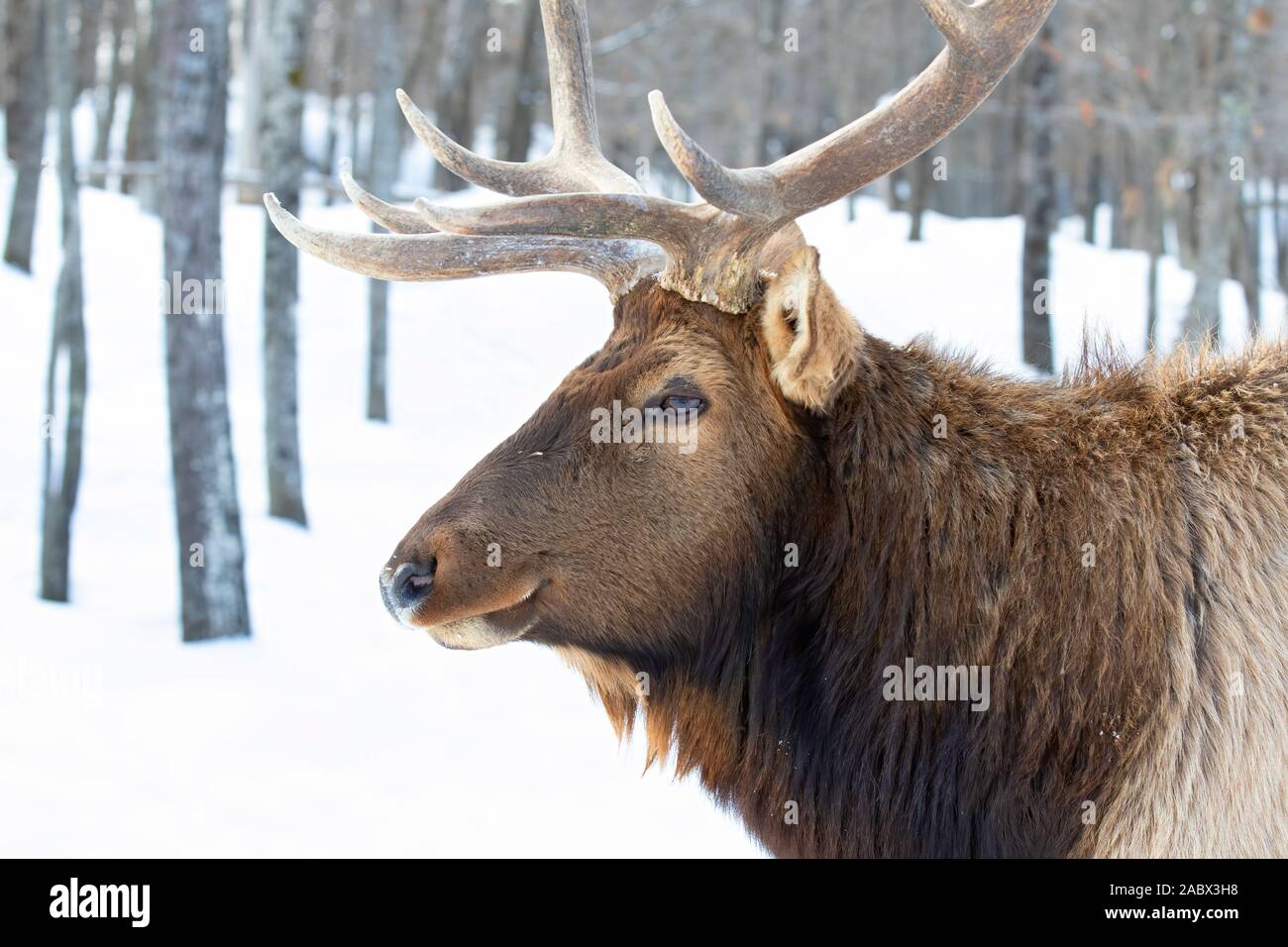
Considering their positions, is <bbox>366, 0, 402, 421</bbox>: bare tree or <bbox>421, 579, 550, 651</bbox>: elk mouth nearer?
<bbox>421, 579, 550, 651</bbox>: elk mouth

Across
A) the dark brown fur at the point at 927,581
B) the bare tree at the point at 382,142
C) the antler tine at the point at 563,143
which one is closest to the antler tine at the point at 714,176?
the dark brown fur at the point at 927,581

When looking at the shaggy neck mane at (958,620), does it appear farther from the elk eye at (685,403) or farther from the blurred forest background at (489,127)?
the blurred forest background at (489,127)

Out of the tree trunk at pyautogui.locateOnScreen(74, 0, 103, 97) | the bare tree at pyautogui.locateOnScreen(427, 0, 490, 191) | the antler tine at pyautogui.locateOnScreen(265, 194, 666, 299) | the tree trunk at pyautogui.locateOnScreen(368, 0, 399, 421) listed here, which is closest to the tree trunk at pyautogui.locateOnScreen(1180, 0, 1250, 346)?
the tree trunk at pyautogui.locateOnScreen(368, 0, 399, 421)

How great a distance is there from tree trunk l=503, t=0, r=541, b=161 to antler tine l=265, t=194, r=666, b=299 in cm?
1971

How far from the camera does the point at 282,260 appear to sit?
11250mm

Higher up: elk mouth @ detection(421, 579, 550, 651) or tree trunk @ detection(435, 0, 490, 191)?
tree trunk @ detection(435, 0, 490, 191)

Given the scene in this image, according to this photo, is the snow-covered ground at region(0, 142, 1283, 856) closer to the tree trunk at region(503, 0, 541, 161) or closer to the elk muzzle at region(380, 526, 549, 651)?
the elk muzzle at region(380, 526, 549, 651)

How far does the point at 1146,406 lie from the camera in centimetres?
341

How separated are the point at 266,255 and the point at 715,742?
8786 mm

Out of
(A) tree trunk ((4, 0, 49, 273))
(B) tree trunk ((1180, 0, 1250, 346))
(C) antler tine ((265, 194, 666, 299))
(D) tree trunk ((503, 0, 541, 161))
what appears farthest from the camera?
(D) tree trunk ((503, 0, 541, 161))

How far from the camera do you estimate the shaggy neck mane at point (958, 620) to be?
308cm

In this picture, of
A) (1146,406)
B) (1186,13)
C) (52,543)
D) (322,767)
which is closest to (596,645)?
(1146,406)

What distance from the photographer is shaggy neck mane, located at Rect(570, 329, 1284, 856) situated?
3.08m

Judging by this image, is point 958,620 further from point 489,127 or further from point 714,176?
point 489,127
